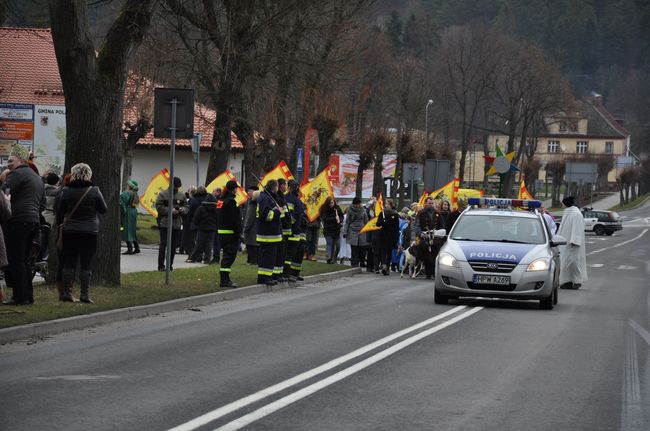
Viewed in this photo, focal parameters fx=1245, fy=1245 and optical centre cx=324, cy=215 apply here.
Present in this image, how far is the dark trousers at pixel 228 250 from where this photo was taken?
20.4 meters

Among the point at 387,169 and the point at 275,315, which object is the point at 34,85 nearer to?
the point at 387,169

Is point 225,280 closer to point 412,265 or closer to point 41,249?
point 41,249

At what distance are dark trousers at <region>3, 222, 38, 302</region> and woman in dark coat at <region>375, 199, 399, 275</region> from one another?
1475cm

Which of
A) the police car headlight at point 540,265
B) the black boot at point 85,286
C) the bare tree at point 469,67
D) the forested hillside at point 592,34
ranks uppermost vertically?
the forested hillside at point 592,34

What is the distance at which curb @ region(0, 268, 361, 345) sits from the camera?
13203mm

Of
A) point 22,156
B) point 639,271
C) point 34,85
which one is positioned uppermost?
point 34,85

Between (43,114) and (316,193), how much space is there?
18.2m

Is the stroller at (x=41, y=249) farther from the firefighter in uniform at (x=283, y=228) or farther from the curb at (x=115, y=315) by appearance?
the firefighter in uniform at (x=283, y=228)

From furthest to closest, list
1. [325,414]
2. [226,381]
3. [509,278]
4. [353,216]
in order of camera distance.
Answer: [353,216] → [509,278] → [226,381] → [325,414]

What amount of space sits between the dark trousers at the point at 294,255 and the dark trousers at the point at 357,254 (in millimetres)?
6688

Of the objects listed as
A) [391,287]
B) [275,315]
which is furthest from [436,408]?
[391,287]

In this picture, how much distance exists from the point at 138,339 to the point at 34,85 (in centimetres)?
4299

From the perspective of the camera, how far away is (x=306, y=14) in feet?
107

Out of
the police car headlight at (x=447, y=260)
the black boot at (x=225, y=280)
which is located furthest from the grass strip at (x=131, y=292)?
the police car headlight at (x=447, y=260)
